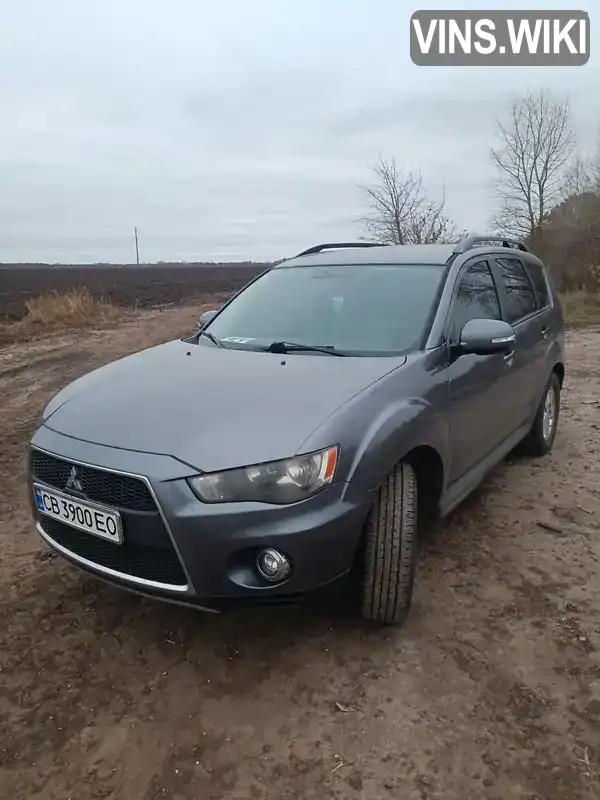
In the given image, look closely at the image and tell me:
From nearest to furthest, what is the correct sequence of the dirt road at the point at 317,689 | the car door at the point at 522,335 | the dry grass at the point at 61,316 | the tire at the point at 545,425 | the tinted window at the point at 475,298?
the dirt road at the point at 317,689 < the tinted window at the point at 475,298 < the car door at the point at 522,335 < the tire at the point at 545,425 < the dry grass at the point at 61,316

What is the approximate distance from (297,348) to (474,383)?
91 centimetres

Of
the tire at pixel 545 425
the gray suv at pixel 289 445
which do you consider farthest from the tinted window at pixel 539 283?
the gray suv at pixel 289 445

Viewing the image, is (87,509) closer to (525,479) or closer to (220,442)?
(220,442)

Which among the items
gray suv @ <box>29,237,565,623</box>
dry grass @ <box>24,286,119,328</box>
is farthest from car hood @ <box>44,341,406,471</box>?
dry grass @ <box>24,286,119,328</box>

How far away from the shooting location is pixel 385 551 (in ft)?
7.84

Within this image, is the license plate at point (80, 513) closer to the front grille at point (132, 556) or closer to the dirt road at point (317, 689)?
the front grille at point (132, 556)

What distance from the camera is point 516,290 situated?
4.14 meters

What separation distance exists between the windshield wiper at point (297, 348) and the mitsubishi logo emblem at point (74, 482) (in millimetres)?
1132

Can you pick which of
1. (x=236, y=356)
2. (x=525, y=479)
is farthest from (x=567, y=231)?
(x=236, y=356)

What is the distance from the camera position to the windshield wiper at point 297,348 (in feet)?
9.69

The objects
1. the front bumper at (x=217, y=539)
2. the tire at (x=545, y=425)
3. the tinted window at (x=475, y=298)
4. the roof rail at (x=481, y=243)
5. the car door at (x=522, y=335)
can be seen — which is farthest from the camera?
the tire at (x=545, y=425)

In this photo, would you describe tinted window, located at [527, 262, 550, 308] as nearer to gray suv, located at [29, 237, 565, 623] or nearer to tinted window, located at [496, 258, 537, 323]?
tinted window, located at [496, 258, 537, 323]

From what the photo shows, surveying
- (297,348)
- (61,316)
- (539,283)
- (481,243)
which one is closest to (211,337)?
(297,348)

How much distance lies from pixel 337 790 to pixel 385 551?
813 mm
